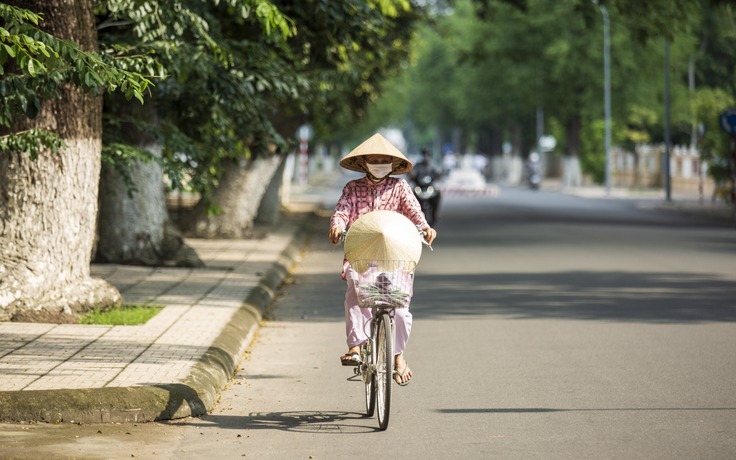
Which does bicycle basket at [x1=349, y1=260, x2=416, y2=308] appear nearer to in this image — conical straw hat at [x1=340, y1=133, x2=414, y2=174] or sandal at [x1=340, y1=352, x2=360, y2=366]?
sandal at [x1=340, y1=352, x2=360, y2=366]

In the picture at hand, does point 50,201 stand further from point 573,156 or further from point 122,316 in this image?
point 573,156

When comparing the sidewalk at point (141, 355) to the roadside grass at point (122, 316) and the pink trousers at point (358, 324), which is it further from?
the pink trousers at point (358, 324)

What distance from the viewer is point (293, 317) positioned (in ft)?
47.1

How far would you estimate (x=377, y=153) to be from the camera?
8.62m

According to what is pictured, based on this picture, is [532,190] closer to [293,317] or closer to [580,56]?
[580,56]

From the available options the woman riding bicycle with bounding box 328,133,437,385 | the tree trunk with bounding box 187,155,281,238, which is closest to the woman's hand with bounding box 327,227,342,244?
the woman riding bicycle with bounding box 328,133,437,385

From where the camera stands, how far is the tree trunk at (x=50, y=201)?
40.2 feet

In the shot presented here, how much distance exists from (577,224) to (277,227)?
7.78 metres

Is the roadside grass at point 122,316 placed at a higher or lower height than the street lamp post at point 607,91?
lower

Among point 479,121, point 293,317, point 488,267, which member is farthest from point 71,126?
point 479,121

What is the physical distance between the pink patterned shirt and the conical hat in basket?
63 cm

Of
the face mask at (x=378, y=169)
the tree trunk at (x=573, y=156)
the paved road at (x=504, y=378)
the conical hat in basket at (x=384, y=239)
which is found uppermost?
the tree trunk at (x=573, y=156)

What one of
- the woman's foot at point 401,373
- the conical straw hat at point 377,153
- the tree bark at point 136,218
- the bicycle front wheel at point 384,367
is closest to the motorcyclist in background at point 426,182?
the tree bark at point 136,218

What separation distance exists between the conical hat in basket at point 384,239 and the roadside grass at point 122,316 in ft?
14.5
